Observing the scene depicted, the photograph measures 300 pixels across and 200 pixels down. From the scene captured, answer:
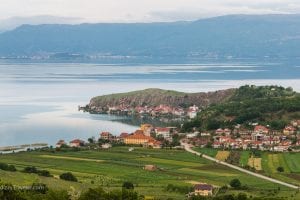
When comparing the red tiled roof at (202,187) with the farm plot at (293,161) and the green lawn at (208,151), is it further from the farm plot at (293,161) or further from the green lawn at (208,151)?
the green lawn at (208,151)

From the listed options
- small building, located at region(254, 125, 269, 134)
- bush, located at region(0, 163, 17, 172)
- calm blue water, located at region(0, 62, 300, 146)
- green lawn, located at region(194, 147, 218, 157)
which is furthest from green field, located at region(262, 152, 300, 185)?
calm blue water, located at region(0, 62, 300, 146)

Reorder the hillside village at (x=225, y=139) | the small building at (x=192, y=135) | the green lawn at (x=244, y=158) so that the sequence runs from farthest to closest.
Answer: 1. the small building at (x=192, y=135)
2. the hillside village at (x=225, y=139)
3. the green lawn at (x=244, y=158)

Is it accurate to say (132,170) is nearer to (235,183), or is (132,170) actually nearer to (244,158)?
(235,183)

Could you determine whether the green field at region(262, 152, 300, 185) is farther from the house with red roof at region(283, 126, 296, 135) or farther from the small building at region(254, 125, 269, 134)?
the house with red roof at region(283, 126, 296, 135)

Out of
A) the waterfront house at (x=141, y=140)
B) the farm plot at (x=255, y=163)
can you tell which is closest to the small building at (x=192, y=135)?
the waterfront house at (x=141, y=140)

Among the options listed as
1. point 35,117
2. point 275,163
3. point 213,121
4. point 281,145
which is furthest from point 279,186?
point 35,117
